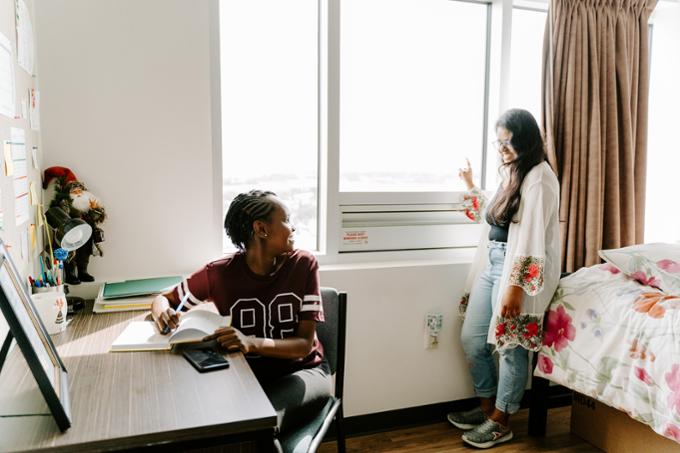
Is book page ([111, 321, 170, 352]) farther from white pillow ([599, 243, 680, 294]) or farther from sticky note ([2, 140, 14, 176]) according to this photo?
white pillow ([599, 243, 680, 294])

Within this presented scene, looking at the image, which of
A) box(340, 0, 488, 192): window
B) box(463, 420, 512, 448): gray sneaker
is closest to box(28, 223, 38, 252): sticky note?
box(340, 0, 488, 192): window

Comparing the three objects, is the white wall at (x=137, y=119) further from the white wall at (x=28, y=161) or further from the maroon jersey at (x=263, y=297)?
the maroon jersey at (x=263, y=297)

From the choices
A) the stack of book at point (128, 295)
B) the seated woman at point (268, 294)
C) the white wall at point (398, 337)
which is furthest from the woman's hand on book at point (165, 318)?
the white wall at point (398, 337)

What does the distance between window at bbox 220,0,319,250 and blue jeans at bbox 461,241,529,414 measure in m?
0.79

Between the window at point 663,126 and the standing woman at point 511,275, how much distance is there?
126 cm

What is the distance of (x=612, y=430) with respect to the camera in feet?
7.80

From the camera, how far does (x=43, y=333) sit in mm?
1194

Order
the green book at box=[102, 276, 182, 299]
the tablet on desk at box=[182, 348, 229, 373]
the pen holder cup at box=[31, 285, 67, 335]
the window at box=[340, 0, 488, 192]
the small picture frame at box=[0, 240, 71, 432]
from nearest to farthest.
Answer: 1. the small picture frame at box=[0, 240, 71, 432]
2. the tablet on desk at box=[182, 348, 229, 373]
3. the pen holder cup at box=[31, 285, 67, 335]
4. the green book at box=[102, 276, 182, 299]
5. the window at box=[340, 0, 488, 192]

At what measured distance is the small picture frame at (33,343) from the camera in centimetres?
92

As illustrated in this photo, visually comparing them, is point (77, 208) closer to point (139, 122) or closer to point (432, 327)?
point (139, 122)

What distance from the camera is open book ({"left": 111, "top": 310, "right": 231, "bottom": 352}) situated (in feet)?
4.82

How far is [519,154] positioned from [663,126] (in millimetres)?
1416

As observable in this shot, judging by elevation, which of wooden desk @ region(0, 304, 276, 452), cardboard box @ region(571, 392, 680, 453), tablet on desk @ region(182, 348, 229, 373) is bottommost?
cardboard box @ region(571, 392, 680, 453)

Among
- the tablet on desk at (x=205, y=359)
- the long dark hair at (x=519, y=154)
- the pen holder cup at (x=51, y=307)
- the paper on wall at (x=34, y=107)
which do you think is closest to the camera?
the tablet on desk at (x=205, y=359)
